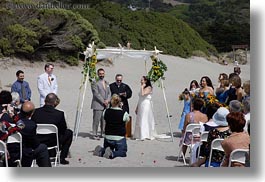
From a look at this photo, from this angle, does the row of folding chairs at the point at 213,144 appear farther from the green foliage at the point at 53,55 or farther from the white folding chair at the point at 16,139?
the green foliage at the point at 53,55

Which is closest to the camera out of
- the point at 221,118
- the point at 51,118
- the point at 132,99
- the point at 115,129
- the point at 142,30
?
the point at 221,118

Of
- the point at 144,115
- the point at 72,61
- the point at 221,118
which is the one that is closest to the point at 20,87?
the point at 144,115

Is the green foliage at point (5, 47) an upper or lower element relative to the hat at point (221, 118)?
upper

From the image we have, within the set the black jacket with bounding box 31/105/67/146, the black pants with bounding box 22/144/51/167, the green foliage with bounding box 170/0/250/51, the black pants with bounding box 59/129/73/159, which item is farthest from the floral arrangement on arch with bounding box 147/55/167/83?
the green foliage with bounding box 170/0/250/51

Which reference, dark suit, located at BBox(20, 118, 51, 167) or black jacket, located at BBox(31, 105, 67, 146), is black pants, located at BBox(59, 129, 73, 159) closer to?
black jacket, located at BBox(31, 105, 67, 146)

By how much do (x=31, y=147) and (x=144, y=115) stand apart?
4.82 m

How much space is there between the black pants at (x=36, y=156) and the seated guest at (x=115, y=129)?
7.51 ft

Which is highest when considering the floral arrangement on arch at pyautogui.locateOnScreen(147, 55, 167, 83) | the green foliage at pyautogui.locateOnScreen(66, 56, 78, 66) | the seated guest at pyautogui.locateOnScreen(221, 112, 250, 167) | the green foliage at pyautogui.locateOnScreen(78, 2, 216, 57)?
the green foliage at pyautogui.locateOnScreen(78, 2, 216, 57)

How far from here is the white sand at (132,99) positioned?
27.9 ft

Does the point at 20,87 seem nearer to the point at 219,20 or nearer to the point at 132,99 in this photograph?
the point at 132,99

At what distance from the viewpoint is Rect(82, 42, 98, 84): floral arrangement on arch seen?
1055 cm

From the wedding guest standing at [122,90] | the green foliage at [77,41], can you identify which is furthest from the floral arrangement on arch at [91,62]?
the green foliage at [77,41]

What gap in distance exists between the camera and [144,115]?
1078 centimetres

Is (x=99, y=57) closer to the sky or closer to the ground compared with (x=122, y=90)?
closer to the sky
